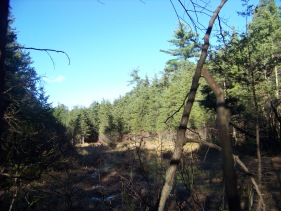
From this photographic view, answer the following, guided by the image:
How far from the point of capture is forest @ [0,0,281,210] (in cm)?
231

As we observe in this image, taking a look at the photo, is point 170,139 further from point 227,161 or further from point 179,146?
point 227,161

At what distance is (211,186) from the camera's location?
1320 cm

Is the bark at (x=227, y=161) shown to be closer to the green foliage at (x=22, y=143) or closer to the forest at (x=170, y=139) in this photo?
the forest at (x=170, y=139)

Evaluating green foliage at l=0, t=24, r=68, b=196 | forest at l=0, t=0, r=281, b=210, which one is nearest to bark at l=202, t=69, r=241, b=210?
forest at l=0, t=0, r=281, b=210

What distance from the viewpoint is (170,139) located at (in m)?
15.5

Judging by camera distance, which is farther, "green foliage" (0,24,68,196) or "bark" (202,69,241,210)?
"green foliage" (0,24,68,196)

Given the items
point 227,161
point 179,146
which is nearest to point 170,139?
point 179,146

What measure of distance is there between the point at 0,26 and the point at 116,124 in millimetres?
45411

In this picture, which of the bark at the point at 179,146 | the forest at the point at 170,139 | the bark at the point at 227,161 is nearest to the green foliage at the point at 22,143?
the forest at the point at 170,139

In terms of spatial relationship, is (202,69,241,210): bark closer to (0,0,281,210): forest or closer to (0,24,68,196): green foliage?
(0,0,281,210): forest

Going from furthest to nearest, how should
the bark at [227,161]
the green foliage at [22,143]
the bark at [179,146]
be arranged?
1. the green foliage at [22,143]
2. the bark at [179,146]
3. the bark at [227,161]

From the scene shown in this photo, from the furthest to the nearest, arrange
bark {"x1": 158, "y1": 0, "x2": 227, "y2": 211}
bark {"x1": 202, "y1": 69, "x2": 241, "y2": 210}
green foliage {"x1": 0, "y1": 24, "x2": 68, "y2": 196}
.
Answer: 1. green foliage {"x1": 0, "y1": 24, "x2": 68, "y2": 196}
2. bark {"x1": 158, "y1": 0, "x2": 227, "y2": 211}
3. bark {"x1": 202, "y1": 69, "x2": 241, "y2": 210}

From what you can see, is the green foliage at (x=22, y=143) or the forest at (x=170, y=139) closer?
the forest at (x=170, y=139)

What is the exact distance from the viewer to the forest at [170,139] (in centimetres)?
231
